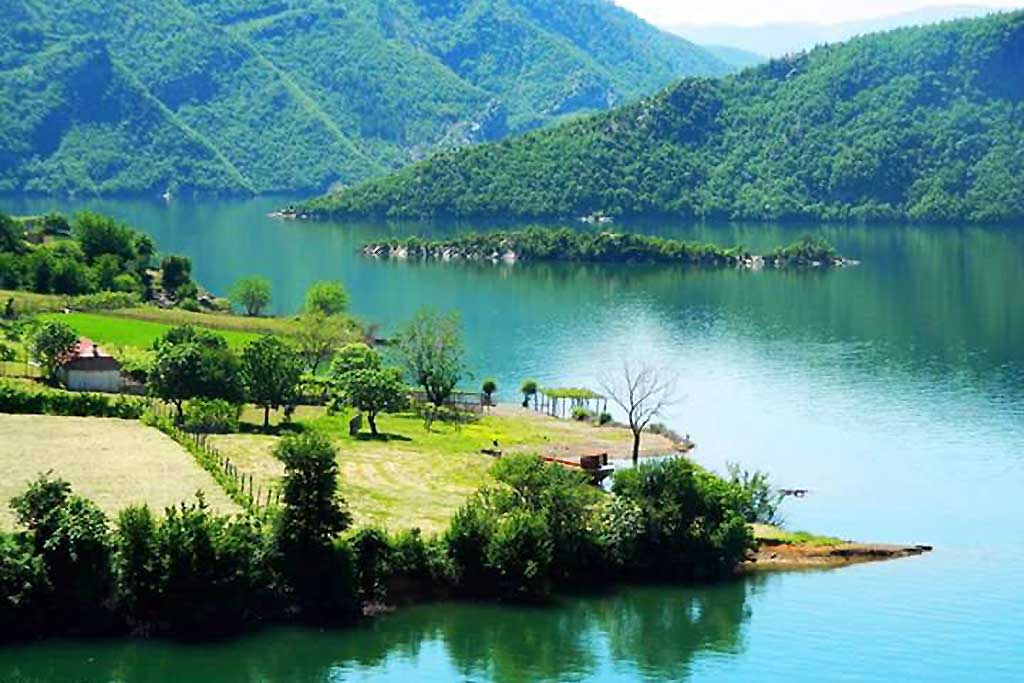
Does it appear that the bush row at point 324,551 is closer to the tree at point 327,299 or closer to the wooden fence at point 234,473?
the wooden fence at point 234,473

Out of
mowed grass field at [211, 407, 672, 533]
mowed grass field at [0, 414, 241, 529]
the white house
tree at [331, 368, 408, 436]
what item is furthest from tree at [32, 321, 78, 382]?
tree at [331, 368, 408, 436]

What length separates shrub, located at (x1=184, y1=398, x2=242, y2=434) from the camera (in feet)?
236

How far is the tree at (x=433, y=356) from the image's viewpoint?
8681cm

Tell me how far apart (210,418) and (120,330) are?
28814mm

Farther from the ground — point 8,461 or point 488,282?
point 488,282

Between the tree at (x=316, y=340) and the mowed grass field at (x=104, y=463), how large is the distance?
1004 inches

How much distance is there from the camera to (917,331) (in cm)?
12488

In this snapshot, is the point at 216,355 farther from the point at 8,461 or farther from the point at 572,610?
the point at 572,610

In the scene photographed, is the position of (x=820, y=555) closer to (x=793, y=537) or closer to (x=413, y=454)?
(x=793, y=537)

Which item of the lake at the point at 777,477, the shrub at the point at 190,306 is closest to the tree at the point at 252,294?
the shrub at the point at 190,306

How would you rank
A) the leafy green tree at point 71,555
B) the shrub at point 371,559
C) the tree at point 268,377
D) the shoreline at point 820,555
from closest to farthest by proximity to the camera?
the leafy green tree at point 71,555, the shrub at point 371,559, the shoreline at point 820,555, the tree at point 268,377

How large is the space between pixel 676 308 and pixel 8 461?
86802 mm

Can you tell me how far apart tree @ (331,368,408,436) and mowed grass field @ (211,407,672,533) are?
0.98 metres

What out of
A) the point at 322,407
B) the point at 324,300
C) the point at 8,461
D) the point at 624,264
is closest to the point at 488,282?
the point at 624,264
